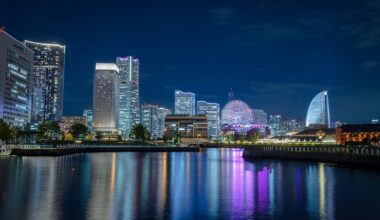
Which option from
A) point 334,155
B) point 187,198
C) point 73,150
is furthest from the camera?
point 73,150

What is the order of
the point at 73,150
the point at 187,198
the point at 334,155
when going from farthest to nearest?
the point at 73,150 → the point at 334,155 → the point at 187,198

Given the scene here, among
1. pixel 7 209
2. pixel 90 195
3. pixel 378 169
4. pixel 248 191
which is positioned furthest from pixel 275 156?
→ pixel 7 209

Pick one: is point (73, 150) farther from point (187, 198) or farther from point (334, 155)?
point (187, 198)

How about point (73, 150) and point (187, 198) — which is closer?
point (187, 198)

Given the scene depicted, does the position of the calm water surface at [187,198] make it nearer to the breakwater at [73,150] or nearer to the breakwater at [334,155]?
the breakwater at [334,155]

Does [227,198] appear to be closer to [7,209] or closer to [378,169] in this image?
[7,209]

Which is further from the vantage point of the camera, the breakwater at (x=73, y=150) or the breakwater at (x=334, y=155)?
the breakwater at (x=73, y=150)

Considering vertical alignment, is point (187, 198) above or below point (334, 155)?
below

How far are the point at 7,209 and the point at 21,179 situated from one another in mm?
20506

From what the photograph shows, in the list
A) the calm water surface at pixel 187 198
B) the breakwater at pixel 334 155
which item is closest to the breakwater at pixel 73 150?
the breakwater at pixel 334 155

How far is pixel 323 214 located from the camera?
1192 inches

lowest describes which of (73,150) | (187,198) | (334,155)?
(187,198)

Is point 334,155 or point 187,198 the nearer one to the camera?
point 187,198

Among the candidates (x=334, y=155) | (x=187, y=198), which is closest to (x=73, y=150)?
(x=334, y=155)
